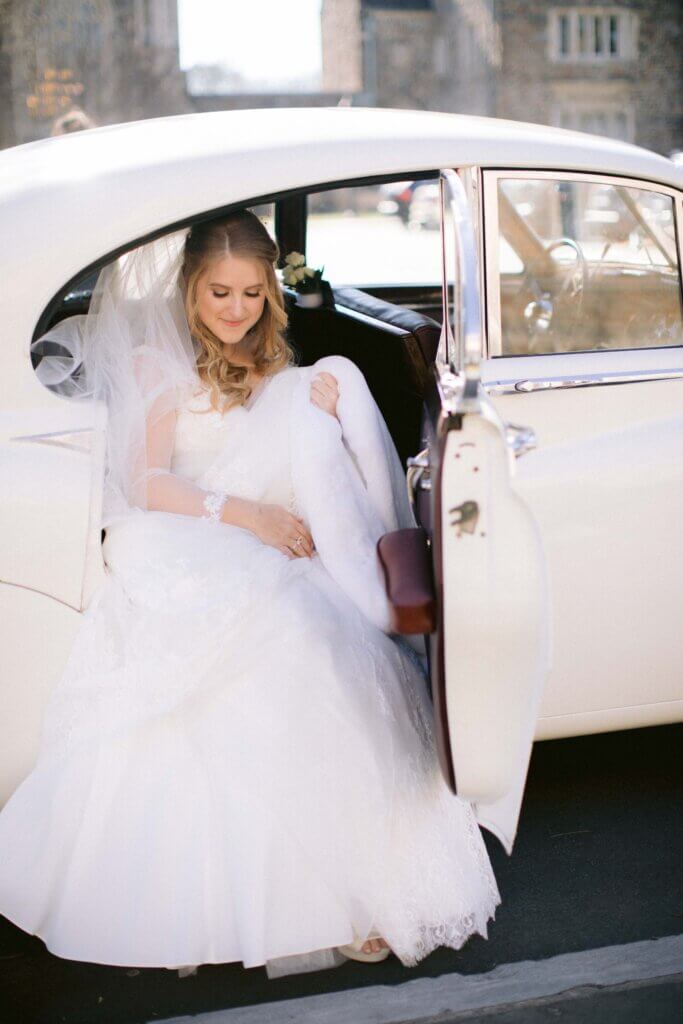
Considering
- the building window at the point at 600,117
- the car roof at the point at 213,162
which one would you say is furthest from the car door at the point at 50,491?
the building window at the point at 600,117

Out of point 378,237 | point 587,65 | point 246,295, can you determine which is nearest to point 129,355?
point 246,295

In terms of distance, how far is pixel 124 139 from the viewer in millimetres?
2389

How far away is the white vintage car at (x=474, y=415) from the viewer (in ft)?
6.01

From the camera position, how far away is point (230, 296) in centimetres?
267

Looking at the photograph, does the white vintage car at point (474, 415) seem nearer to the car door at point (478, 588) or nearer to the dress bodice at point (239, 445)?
the car door at point (478, 588)

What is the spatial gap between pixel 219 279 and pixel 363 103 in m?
47.0

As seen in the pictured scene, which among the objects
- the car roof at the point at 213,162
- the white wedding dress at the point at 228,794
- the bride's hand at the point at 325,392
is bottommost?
the white wedding dress at the point at 228,794

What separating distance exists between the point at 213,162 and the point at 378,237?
1388 cm

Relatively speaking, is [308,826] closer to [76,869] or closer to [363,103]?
[76,869]

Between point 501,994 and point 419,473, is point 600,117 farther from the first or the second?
point 501,994

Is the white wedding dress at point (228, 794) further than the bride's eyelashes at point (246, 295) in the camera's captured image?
No

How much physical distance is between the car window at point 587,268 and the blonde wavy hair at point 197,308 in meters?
0.60

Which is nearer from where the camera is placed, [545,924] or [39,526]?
[39,526]

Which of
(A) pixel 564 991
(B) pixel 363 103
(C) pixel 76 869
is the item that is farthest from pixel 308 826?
(B) pixel 363 103
